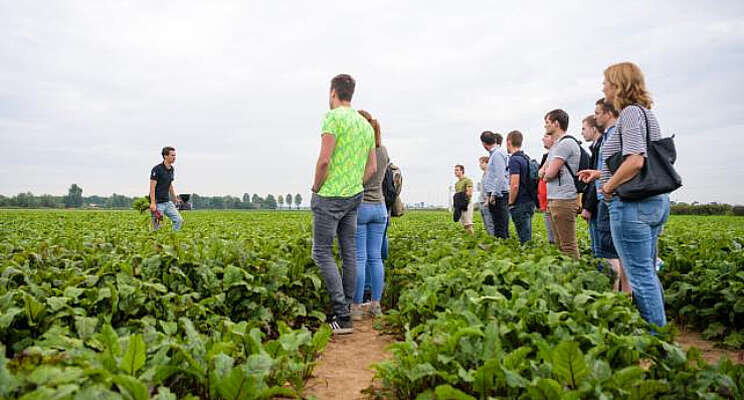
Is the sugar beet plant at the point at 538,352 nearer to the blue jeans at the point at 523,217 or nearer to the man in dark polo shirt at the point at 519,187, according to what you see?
the man in dark polo shirt at the point at 519,187

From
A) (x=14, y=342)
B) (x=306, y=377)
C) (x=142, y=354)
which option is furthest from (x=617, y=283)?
(x=14, y=342)

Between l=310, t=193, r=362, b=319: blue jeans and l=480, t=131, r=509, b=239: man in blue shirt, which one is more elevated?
l=480, t=131, r=509, b=239: man in blue shirt

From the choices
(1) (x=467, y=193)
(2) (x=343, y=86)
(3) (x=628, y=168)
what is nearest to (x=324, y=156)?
(2) (x=343, y=86)

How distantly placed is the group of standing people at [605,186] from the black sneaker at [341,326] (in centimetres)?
230

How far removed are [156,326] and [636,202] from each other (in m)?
3.41

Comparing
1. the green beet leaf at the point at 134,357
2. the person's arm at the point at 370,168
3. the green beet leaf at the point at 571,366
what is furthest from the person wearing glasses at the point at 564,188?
the green beet leaf at the point at 134,357

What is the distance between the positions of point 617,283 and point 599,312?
176cm

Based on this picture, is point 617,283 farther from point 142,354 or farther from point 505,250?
point 142,354

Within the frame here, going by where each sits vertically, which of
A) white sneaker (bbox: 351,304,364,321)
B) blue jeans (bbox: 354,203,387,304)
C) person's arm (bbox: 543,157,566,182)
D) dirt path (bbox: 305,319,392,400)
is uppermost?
person's arm (bbox: 543,157,566,182)

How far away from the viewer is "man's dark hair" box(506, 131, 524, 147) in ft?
23.9

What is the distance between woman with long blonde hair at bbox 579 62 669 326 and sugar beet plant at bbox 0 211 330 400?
2168mm

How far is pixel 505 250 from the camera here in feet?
19.4

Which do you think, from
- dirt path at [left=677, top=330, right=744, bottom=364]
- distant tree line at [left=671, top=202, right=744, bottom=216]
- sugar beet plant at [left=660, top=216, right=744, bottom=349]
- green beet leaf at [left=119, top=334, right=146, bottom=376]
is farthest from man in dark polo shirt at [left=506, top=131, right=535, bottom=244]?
distant tree line at [left=671, top=202, right=744, bottom=216]

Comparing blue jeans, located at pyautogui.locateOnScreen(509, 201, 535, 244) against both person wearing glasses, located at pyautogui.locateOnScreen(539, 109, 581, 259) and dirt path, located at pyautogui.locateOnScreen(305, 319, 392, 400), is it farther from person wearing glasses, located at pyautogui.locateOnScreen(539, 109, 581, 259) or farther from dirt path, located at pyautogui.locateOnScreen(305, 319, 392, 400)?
dirt path, located at pyautogui.locateOnScreen(305, 319, 392, 400)
